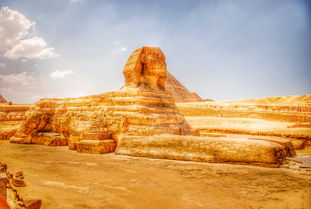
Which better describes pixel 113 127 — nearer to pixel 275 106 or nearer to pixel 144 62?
pixel 144 62

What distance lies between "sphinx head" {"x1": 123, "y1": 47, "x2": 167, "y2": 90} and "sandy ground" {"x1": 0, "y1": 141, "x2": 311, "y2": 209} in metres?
3.39

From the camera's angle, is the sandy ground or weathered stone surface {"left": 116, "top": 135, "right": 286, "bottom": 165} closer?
the sandy ground

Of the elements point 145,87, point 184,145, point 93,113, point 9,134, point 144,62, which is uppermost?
point 144,62

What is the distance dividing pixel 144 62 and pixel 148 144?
3401 mm

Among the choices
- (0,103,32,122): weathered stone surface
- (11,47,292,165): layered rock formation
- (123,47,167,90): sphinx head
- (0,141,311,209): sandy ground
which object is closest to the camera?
(0,141,311,209): sandy ground

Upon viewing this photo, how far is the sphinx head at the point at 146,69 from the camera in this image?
746 cm

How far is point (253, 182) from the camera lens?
3395 millimetres

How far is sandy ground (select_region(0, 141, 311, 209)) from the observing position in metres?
2.71

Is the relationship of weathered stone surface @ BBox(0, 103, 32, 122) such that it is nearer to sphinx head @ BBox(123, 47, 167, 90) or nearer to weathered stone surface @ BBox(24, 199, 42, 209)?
sphinx head @ BBox(123, 47, 167, 90)

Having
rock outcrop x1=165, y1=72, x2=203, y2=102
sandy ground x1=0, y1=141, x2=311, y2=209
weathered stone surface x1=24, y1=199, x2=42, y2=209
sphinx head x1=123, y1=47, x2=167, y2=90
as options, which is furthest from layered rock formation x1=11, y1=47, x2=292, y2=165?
rock outcrop x1=165, y1=72, x2=203, y2=102

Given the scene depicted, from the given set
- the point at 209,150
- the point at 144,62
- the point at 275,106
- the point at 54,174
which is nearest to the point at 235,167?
the point at 209,150

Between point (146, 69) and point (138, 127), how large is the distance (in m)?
2.49

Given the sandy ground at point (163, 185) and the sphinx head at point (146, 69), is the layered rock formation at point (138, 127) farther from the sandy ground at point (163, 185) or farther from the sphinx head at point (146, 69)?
the sandy ground at point (163, 185)

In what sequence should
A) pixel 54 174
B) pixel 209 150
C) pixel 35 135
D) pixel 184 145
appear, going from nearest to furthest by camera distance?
pixel 54 174 → pixel 209 150 → pixel 184 145 → pixel 35 135
